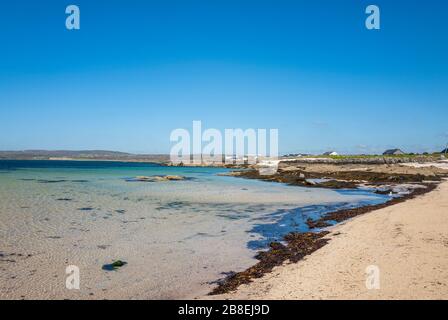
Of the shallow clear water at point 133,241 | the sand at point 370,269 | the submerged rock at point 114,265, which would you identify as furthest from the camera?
the submerged rock at point 114,265

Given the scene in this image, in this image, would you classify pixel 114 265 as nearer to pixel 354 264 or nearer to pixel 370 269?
pixel 354 264

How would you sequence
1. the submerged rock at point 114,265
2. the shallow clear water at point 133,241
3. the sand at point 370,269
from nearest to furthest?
1. the sand at point 370,269
2. the shallow clear water at point 133,241
3. the submerged rock at point 114,265

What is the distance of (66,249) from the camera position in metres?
12.4

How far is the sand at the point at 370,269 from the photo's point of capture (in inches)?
288

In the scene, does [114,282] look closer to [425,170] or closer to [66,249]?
[66,249]

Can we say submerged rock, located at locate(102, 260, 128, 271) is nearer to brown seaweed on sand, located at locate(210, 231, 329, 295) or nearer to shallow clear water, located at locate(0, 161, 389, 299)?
shallow clear water, located at locate(0, 161, 389, 299)

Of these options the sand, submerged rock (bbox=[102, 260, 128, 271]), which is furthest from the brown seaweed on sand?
submerged rock (bbox=[102, 260, 128, 271])

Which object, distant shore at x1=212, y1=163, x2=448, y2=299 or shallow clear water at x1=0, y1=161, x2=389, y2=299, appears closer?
distant shore at x1=212, y1=163, x2=448, y2=299

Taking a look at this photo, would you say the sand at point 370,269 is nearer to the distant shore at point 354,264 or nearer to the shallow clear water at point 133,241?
the distant shore at point 354,264

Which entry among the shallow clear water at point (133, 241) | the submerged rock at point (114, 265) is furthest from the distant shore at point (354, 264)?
the submerged rock at point (114, 265)

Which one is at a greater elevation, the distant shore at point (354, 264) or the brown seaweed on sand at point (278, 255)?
the distant shore at point (354, 264)

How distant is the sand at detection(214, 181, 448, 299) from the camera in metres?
7.32

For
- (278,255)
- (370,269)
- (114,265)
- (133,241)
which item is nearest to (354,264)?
(370,269)
